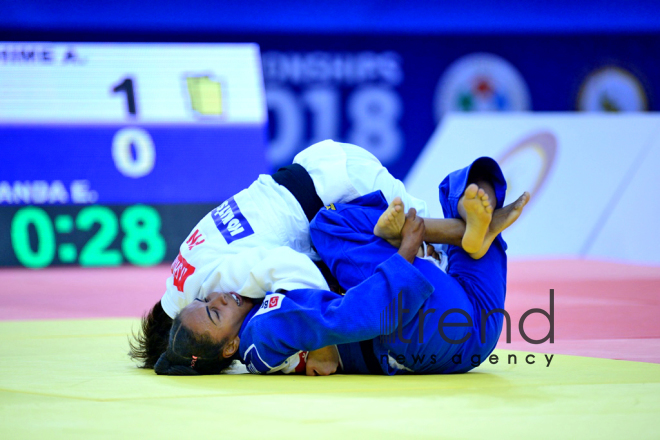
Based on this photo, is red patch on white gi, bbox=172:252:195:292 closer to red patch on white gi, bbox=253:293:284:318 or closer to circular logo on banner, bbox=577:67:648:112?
red patch on white gi, bbox=253:293:284:318

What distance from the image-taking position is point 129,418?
6.52 ft

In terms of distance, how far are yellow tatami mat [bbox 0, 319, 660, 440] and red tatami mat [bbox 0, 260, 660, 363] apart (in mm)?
749

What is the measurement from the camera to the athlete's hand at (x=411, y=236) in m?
2.68

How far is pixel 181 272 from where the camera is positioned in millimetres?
2965

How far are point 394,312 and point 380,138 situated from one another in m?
8.37

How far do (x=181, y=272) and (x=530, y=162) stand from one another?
775cm

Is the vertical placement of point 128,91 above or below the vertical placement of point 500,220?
above

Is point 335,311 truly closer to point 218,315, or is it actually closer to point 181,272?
point 218,315

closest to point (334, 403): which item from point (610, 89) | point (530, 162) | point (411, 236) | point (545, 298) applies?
point (411, 236)

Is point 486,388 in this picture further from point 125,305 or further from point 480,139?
point 480,139

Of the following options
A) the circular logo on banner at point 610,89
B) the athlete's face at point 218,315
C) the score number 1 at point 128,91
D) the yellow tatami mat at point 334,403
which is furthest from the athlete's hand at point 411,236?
the circular logo on banner at point 610,89

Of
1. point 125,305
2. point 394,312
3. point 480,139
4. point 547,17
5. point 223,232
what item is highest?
point 547,17

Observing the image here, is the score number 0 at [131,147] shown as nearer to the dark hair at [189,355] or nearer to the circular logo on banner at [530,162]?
the circular logo on banner at [530,162]

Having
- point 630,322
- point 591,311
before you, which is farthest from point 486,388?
point 591,311
